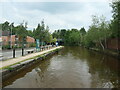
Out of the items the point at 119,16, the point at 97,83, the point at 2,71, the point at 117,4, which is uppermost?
the point at 117,4

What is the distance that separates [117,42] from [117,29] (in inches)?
349

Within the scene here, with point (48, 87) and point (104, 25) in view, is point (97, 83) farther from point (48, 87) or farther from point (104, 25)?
point (104, 25)

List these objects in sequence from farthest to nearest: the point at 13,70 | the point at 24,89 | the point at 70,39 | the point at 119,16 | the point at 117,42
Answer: the point at 70,39 → the point at 117,42 → the point at 119,16 → the point at 13,70 → the point at 24,89

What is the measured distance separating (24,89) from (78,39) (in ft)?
244

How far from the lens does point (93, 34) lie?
31.0m

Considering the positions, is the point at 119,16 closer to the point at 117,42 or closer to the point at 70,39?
the point at 117,42

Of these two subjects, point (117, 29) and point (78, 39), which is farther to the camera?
point (78, 39)

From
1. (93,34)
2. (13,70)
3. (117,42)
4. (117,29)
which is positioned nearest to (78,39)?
(93,34)

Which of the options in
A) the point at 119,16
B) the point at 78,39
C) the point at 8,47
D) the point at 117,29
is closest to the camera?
the point at 119,16

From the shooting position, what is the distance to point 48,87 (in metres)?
6.90

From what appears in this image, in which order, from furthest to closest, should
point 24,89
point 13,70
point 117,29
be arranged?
point 117,29 → point 13,70 → point 24,89

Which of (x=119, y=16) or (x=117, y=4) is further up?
(x=117, y=4)

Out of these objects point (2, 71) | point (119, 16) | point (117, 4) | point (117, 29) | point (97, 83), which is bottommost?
point (97, 83)

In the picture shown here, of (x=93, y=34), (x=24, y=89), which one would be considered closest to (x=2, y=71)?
(x=24, y=89)
